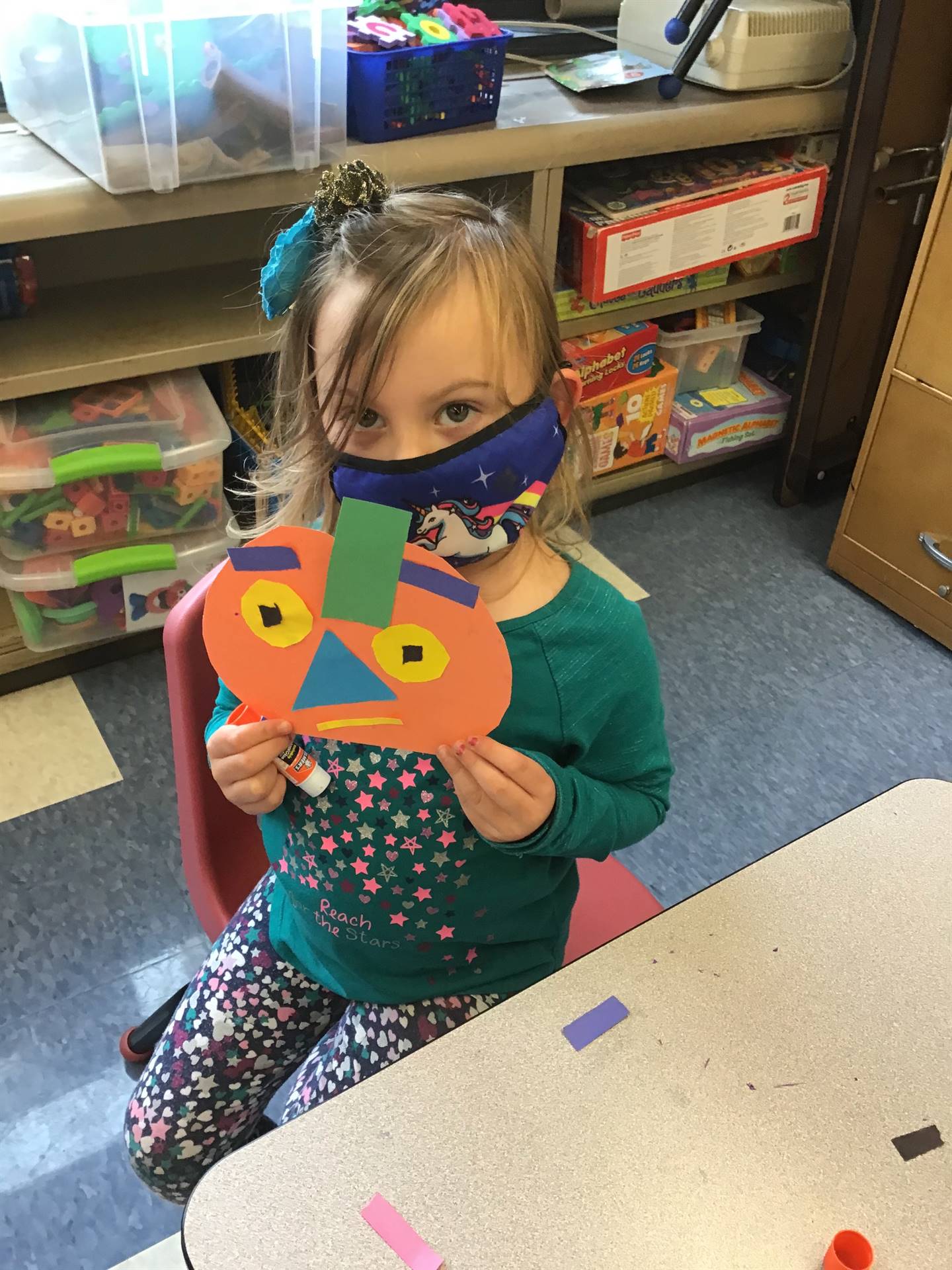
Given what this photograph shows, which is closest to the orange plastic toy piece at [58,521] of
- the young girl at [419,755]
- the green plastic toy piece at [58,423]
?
the green plastic toy piece at [58,423]

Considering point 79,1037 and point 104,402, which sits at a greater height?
point 104,402

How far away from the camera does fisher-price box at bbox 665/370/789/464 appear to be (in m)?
2.31

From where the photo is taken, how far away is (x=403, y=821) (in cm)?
82

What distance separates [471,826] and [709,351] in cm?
177

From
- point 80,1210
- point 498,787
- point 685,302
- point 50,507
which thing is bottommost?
point 80,1210

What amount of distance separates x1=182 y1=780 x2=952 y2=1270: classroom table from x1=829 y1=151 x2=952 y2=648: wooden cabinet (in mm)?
1396

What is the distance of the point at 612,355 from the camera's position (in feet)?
6.86

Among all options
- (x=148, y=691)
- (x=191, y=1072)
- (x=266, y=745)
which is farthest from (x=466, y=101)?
(x=191, y=1072)

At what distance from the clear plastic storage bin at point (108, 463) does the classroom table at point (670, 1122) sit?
3.84 ft

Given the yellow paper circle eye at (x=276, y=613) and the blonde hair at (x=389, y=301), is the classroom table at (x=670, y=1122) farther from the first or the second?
the blonde hair at (x=389, y=301)

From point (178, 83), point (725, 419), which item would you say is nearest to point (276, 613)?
point (178, 83)

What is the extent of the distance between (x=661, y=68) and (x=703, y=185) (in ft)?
0.72

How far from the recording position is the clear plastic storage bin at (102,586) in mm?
1648

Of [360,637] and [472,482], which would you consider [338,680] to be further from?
[472,482]
